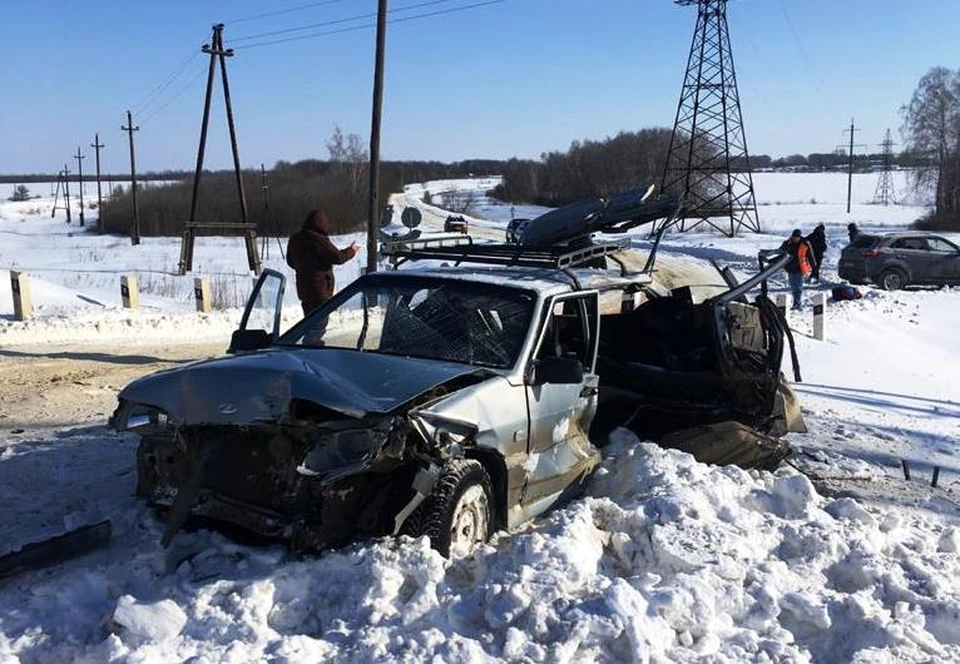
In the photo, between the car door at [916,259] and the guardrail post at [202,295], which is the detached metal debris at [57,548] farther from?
the car door at [916,259]

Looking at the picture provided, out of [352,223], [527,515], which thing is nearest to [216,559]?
[527,515]

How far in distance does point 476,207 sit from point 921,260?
266 feet

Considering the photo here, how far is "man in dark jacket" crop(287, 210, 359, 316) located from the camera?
10.4 meters

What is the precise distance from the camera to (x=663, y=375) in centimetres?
730

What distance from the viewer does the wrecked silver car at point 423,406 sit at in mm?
4121

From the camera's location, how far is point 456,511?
432cm

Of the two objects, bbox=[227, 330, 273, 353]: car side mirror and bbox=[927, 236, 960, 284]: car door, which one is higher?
bbox=[227, 330, 273, 353]: car side mirror

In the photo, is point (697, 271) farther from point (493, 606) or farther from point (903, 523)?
point (493, 606)

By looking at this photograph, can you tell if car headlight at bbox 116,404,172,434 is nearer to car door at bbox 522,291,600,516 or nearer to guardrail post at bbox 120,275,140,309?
car door at bbox 522,291,600,516

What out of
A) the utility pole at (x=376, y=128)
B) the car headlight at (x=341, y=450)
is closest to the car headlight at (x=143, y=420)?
the car headlight at (x=341, y=450)

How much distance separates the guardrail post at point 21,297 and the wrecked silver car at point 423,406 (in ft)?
31.4

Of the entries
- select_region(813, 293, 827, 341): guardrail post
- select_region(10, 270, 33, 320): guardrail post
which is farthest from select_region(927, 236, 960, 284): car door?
select_region(10, 270, 33, 320): guardrail post

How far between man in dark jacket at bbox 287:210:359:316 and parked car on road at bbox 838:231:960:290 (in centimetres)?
1828

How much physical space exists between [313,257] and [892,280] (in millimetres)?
19090
